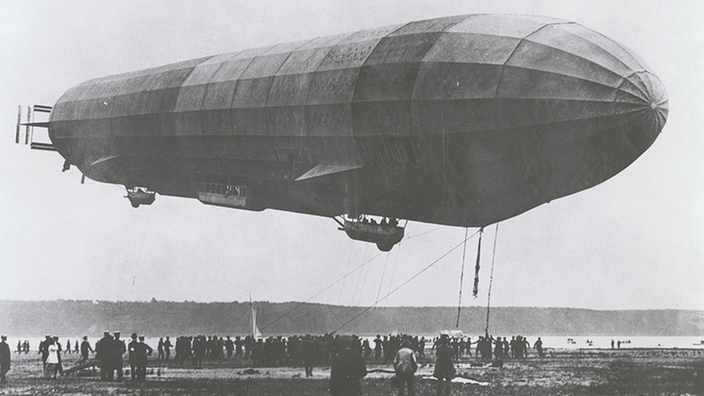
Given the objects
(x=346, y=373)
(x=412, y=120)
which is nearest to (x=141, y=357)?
(x=346, y=373)

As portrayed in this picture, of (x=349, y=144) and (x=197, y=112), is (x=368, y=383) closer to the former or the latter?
(x=349, y=144)

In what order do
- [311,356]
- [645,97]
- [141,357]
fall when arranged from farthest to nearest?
[311,356], [141,357], [645,97]

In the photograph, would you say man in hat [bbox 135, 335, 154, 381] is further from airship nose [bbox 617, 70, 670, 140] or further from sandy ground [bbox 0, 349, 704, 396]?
airship nose [bbox 617, 70, 670, 140]

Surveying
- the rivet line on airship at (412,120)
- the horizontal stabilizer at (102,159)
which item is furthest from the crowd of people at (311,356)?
the horizontal stabilizer at (102,159)

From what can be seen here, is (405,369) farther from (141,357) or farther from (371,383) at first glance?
(141,357)

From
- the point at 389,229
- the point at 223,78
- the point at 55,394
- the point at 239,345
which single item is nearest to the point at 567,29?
the point at 389,229

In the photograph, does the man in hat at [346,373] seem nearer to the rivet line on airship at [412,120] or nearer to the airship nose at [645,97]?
the rivet line on airship at [412,120]
